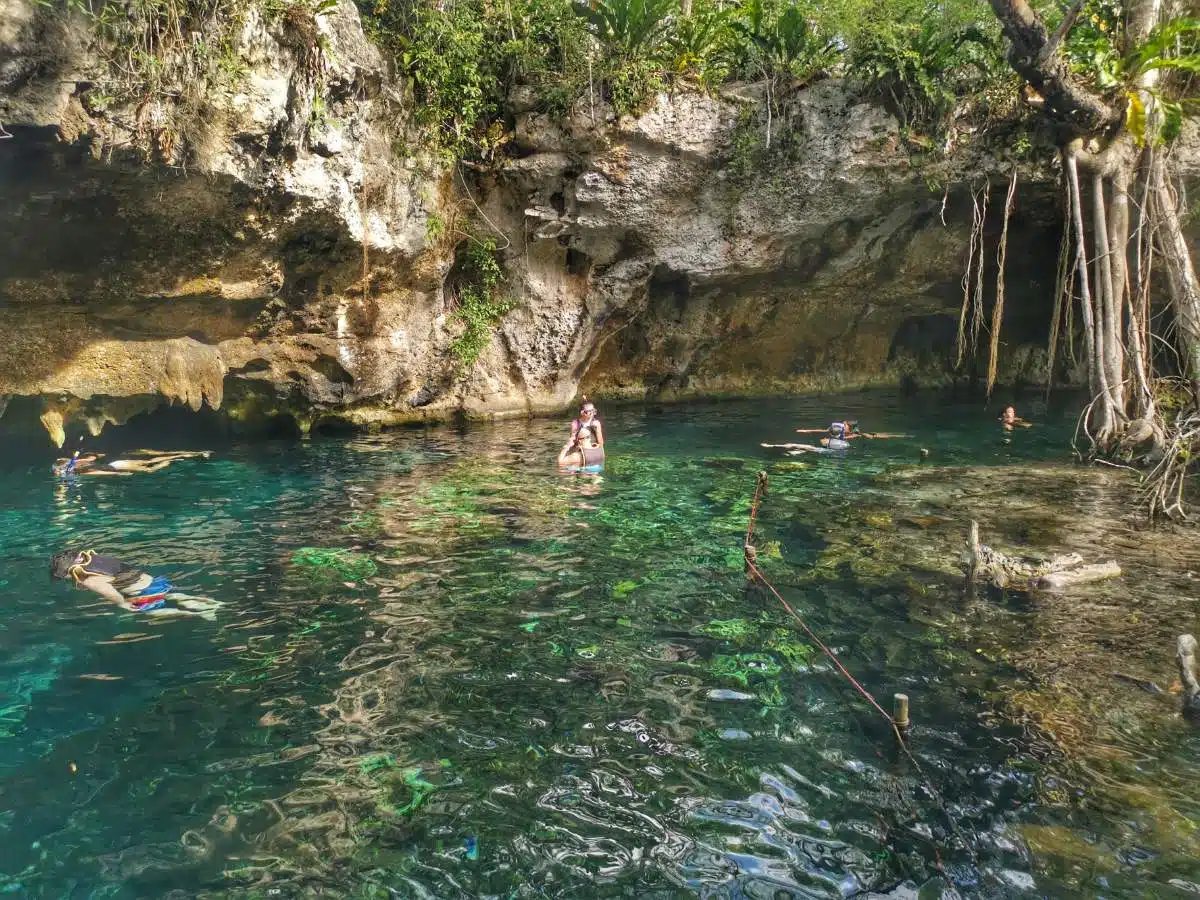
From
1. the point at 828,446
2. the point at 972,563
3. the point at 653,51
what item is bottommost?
the point at 972,563

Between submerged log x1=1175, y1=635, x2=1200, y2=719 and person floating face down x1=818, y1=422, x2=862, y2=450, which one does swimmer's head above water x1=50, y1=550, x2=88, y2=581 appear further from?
person floating face down x1=818, y1=422, x2=862, y2=450

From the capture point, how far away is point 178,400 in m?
13.2

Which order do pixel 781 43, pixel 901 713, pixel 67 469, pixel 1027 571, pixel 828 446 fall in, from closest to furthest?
pixel 901 713
pixel 1027 571
pixel 67 469
pixel 828 446
pixel 781 43

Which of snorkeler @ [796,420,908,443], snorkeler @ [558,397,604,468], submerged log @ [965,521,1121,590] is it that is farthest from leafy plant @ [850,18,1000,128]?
submerged log @ [965,521,1121,590]

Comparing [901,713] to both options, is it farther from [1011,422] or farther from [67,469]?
[1011,422]

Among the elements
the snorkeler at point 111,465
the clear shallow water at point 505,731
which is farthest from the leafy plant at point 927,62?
the snorkeler at point 111,465

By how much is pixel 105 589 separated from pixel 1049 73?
13.0 metres

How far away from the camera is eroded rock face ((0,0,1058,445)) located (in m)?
10.2

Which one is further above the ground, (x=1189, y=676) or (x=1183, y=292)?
(x=1183, y=292)

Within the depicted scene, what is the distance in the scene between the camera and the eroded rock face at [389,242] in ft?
33.5

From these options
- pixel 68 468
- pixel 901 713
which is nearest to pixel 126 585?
pixel 901 713

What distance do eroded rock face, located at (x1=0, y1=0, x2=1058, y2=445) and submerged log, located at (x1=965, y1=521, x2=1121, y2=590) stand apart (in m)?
8.32

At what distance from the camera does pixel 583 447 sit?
11.8 m

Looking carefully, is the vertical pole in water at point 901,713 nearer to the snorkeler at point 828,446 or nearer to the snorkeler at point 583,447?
the snorkeler at point 583,447
